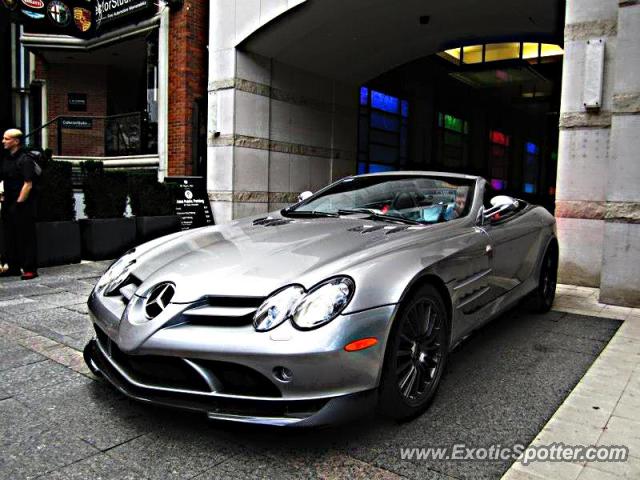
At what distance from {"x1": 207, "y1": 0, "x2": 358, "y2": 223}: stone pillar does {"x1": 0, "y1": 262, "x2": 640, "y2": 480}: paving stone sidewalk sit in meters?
6.84

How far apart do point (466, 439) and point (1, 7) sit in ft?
63.0

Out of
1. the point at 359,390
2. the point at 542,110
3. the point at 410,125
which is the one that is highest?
the point at 542,110

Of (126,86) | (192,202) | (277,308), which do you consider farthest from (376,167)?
(277,308)

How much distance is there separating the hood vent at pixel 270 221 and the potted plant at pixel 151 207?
538cm

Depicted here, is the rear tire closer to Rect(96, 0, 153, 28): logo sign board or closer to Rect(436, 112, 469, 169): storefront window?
Rect(96, 0, 153, 28): logo sign board

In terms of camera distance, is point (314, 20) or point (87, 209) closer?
point (87, 209)

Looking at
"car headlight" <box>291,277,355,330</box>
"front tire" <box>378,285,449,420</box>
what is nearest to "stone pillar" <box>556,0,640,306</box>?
"front tire" <box>378,285,449,420</box>

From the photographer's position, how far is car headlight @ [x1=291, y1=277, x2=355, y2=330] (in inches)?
99.2

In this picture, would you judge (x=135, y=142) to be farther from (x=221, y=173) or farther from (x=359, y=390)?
(x=359, y=390)

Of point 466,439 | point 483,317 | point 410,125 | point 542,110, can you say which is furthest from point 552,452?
point 542,110

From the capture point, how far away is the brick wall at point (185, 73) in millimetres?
11781

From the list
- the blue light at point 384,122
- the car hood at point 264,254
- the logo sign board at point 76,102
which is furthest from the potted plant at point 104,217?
the logo sign board at point 76,102

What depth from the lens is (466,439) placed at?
9.32ft

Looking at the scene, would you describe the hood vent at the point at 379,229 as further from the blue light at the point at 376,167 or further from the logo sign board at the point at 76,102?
the logo sign board at the point at 76,102
